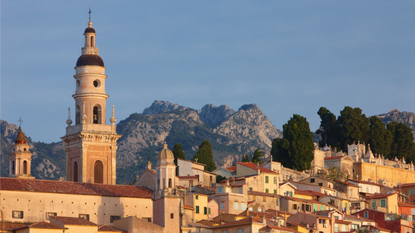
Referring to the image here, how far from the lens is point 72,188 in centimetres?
5831

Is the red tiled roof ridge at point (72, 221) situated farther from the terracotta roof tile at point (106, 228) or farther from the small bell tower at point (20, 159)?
the small bell tower at point (20, 159)

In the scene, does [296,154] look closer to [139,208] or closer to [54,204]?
[139,208]

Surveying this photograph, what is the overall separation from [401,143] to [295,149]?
27.4 m

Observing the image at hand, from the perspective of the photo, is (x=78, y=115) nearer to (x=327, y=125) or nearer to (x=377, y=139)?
(x=327, y=125)

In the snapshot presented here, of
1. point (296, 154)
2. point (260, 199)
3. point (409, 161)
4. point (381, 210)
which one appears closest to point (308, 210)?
point (260, 199)

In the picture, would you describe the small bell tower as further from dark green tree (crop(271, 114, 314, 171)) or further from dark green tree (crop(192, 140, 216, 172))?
dark green tree (crop(271, 114, 314, 171))

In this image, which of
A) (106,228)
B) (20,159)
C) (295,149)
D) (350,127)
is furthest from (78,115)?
(350,127)

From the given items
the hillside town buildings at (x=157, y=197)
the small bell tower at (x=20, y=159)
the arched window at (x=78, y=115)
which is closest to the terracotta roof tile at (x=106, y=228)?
the hillside town buildings at (x=157, y=197)

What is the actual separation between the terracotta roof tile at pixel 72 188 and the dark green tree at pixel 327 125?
183 ft

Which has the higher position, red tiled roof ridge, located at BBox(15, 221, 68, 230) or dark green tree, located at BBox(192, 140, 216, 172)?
dark green tree, located at BBox(192, 140, 216, 172)

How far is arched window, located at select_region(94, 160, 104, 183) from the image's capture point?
6378 centimetres

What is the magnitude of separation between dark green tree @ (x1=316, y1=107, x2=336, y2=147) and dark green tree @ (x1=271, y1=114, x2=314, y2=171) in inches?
626

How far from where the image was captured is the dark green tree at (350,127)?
10988cm

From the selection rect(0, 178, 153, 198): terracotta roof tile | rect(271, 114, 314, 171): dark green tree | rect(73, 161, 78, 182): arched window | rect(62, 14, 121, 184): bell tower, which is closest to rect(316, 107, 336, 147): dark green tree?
rect(271, 114, 314, 171): dark green tree
